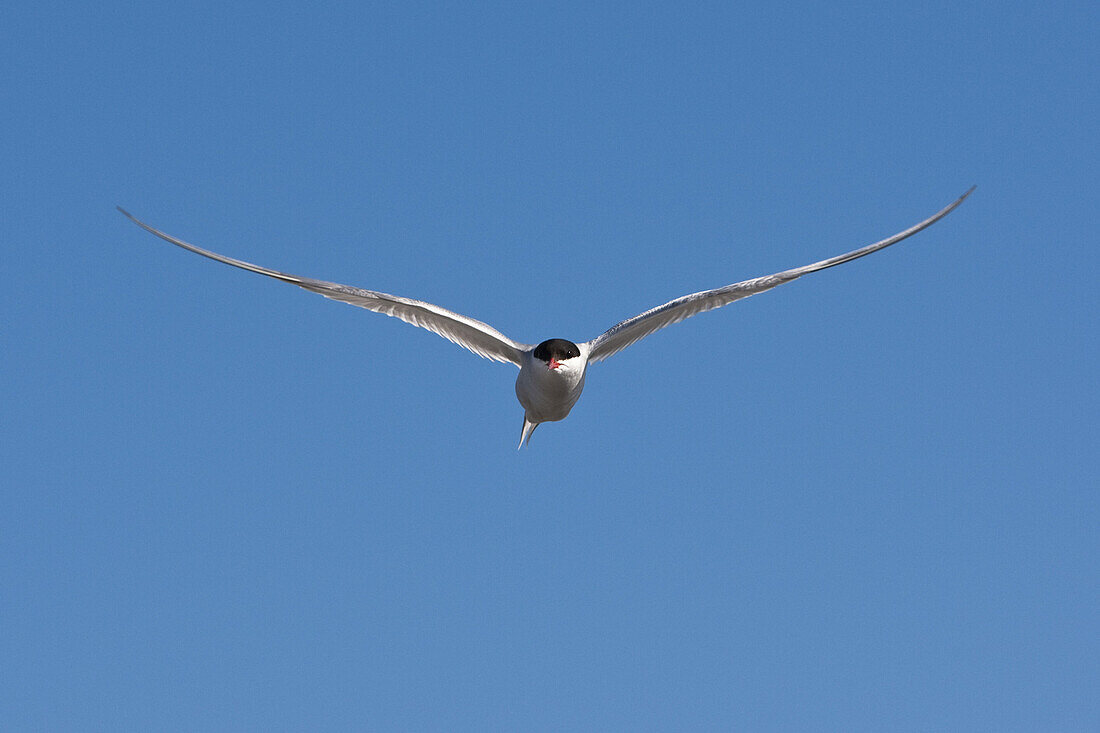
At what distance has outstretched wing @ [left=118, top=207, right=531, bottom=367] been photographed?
12.6 metres

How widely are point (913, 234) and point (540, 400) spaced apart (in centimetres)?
437

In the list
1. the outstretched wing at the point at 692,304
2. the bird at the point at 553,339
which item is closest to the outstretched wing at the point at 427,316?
the bird at the point at 553,339

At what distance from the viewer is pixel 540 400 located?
1312 centimetres

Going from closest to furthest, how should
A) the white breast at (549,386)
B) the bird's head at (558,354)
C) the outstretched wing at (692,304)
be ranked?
the bird's head at (558,354) < the white breast at (549,386) < the outstretched wing at (692,304)

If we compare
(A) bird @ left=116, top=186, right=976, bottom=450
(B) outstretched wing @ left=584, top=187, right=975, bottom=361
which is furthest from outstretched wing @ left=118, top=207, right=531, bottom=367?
(B) outstretched wing @ left=584, top=187, right=975, bottom=361

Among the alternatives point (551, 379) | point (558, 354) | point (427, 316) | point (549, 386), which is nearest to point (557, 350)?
point (558, 354)

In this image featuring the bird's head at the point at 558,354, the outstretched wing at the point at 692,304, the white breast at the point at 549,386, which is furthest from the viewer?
the outstretched wing at the point at 692,304

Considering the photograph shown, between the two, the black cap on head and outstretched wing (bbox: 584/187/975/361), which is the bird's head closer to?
the black cap on head

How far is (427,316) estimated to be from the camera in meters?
13.2

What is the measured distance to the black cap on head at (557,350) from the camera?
12.5m

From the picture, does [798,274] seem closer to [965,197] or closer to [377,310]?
[965,197]

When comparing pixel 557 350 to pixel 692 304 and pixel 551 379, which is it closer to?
pixel 551 379

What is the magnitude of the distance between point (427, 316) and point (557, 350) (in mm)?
1660

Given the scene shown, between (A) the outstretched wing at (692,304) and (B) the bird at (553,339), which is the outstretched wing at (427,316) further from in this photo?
(A) the outstretched wing at (692,304)
